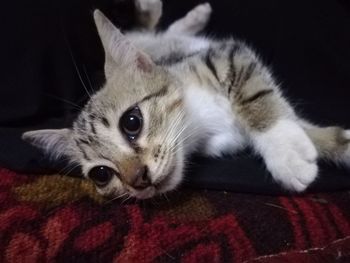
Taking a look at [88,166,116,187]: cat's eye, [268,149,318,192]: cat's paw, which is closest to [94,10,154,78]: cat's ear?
[88,166,116,187]: cat's eye

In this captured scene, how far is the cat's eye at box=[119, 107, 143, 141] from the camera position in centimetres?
98

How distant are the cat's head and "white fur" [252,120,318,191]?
0.21 metres

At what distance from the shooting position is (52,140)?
112cm

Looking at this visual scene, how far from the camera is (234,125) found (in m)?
1.15

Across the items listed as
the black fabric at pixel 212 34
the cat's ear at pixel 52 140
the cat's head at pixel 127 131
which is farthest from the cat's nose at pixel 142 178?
the cat's ear at pixel 52 140

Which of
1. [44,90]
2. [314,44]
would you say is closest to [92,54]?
[44,90]

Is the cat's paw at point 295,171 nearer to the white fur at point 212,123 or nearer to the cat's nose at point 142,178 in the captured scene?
the white fur at point 212,123

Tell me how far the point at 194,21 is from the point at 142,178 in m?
0.83

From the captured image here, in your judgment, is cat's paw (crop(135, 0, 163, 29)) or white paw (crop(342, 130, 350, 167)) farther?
cat's paw (crop(135, 0, 163, 29))

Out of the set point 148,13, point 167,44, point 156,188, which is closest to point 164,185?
point 156,188

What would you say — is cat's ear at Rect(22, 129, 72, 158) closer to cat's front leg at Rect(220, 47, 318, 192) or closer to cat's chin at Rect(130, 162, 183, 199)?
cat's chin at Rect(130, 162, 183, 199)

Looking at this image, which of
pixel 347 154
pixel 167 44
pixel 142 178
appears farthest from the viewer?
pixel 167 44

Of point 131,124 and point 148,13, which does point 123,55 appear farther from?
point 148,13

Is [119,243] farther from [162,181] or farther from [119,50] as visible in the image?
[119,50]
